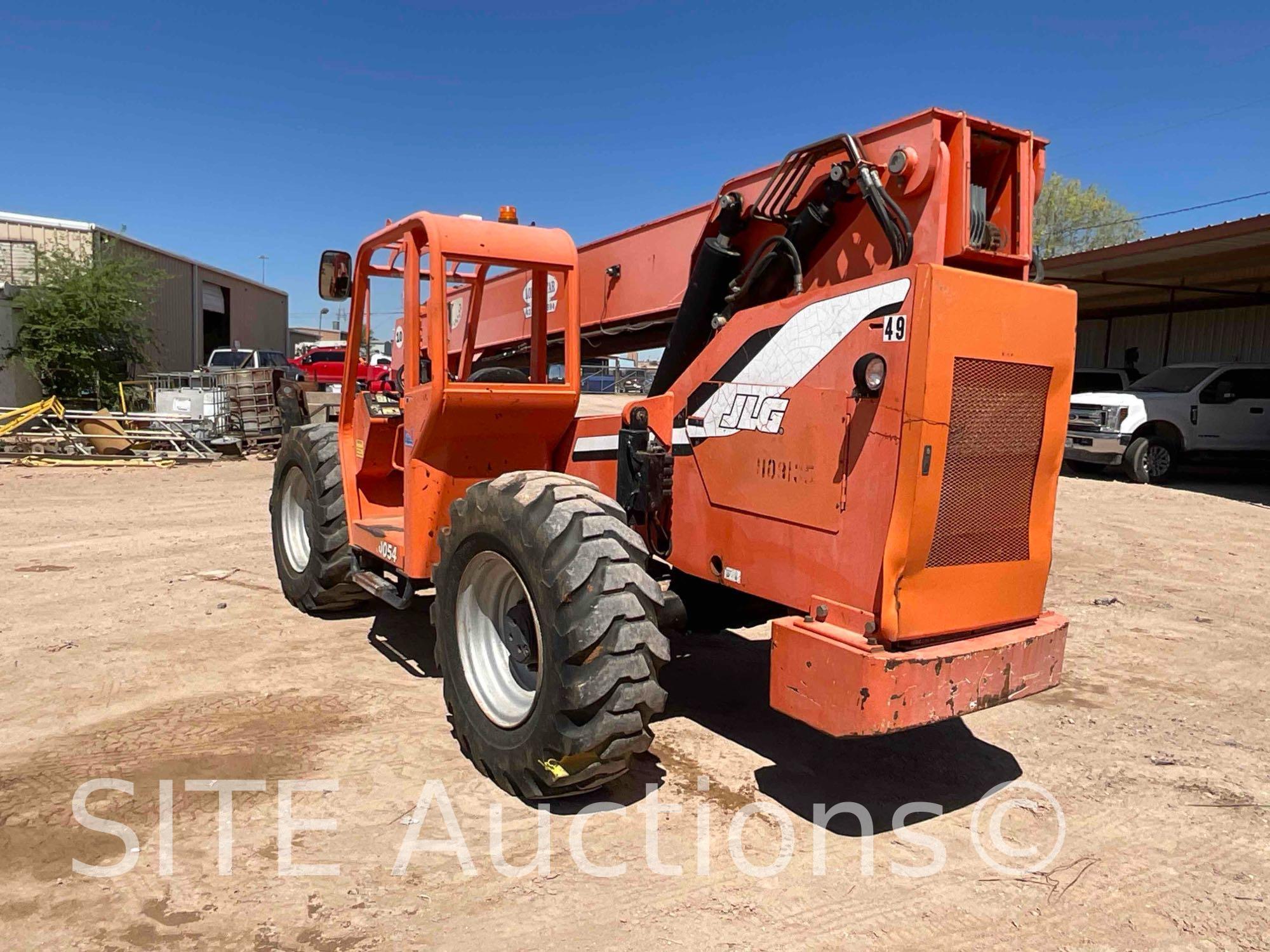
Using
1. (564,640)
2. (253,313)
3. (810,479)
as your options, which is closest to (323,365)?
(253,313)

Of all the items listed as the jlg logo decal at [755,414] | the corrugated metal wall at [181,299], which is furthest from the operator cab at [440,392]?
the corrugated metal wall at [181,299]

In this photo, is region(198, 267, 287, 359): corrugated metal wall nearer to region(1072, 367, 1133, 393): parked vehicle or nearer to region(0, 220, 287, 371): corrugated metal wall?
region(0, 220, 287, 371): corrugated metal wall

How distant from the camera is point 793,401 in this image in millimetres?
3492

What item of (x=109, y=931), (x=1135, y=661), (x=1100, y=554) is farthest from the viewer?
(x=1100, y=554)

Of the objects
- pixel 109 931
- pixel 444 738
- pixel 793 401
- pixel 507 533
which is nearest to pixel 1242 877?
pixel 793 401

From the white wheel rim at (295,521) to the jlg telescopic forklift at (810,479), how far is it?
2.36 meters

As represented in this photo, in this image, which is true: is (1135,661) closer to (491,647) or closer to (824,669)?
(824,669)

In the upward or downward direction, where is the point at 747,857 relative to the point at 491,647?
downward

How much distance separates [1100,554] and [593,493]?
7668mm

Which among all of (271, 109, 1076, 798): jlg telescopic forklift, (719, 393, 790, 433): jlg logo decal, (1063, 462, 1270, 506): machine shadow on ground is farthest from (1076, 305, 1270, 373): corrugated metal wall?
(719, 393, 790, 433): jlg logo decal

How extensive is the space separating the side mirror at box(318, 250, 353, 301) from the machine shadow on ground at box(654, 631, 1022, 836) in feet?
10.3

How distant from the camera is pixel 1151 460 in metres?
15.5

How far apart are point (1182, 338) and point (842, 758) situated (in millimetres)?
22011

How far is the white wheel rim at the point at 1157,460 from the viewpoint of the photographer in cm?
1544
